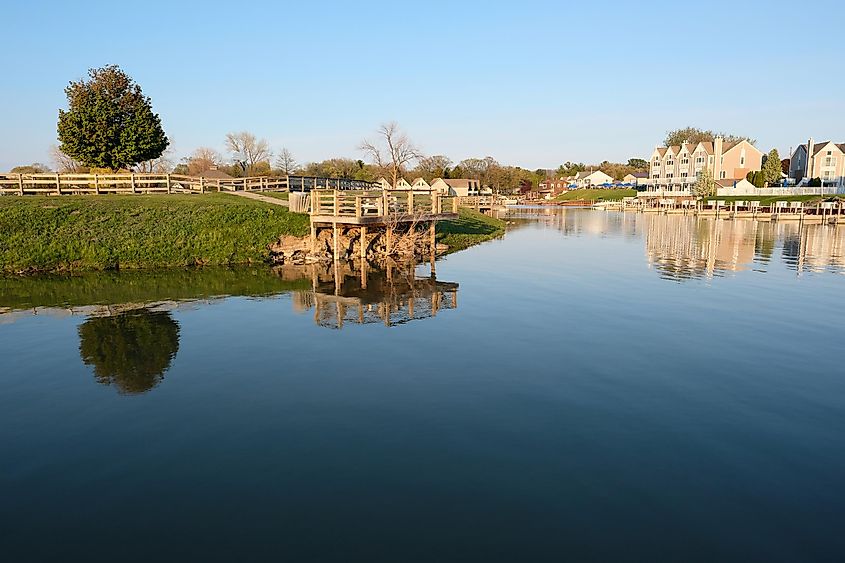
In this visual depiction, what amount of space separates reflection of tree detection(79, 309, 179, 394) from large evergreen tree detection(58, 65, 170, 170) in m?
33.6

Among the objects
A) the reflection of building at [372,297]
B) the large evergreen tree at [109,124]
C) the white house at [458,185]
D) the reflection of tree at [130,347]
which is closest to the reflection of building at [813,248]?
the reflection of building at [372,297]

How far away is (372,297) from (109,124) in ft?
122

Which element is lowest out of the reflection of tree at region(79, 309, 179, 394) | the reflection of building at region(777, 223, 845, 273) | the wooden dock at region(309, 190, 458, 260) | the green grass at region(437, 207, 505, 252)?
the reflection of tree at region(79, 309, 179, 394)

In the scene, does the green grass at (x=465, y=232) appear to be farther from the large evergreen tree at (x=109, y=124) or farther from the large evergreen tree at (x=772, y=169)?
the large evergreen tree at (x=772, y=169)

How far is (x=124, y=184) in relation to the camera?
41375 millimetres

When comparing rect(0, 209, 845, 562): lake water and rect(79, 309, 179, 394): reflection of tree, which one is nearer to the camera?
rect(0, 209, 845, 562): lake water

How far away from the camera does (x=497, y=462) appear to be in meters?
9.40

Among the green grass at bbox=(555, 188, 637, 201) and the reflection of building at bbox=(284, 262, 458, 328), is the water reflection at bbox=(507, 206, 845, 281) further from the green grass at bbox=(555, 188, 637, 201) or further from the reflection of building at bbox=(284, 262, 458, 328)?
the green grass at bbox=(555, 188, 637, 201)

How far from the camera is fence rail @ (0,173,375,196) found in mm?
37938

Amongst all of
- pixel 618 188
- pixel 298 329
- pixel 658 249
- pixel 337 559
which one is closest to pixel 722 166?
pixel 618 188

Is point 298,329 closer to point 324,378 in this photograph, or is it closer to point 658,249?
point 324,378

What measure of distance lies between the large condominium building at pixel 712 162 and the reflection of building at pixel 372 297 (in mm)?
107660

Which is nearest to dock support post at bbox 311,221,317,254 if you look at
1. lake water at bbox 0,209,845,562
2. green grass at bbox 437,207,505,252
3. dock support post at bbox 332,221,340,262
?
dock support post at bbox 332,221,340,262

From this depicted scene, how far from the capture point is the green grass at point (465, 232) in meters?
44.2
